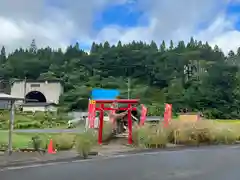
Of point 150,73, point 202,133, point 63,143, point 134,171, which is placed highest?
point 150,73

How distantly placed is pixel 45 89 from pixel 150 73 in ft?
92.0

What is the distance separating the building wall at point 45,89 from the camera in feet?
264

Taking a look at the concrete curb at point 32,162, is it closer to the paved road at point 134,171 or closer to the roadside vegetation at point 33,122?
the paved road at point 134,171

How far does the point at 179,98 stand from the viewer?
261ft

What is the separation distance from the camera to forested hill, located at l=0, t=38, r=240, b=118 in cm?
7788

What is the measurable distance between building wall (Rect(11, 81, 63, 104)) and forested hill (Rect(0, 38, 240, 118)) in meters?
1.76

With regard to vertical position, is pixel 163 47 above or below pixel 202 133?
above

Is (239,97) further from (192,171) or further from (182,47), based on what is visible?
(192,171)

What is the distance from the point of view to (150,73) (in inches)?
3831

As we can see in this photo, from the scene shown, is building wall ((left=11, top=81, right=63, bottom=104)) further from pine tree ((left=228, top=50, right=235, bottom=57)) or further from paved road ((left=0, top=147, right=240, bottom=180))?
pine tree ((left=228, top=50, right=235, bottom=57))

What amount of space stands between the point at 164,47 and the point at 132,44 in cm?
937

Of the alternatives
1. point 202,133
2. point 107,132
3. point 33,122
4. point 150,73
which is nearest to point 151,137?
point 107,132

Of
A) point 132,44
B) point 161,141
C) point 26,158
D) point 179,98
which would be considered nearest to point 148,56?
point 132,44

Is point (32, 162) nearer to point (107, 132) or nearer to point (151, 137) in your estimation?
point (151, 137)
